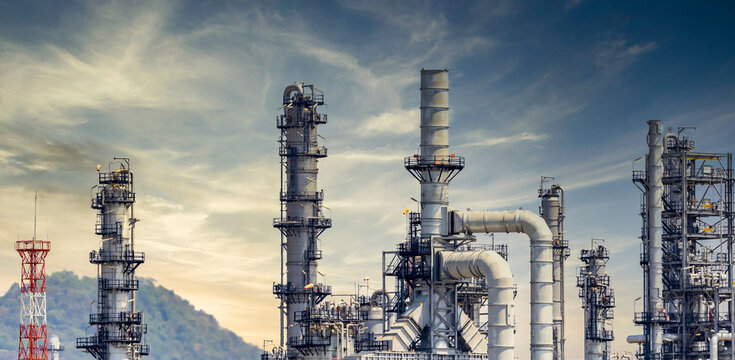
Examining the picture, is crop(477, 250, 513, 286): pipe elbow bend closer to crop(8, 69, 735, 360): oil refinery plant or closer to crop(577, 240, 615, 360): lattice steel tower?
crop(8, 69, 735, 360): oil refinery plant

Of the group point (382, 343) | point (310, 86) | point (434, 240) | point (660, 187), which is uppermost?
point (310, 86)

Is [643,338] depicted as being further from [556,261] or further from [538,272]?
[538,272]

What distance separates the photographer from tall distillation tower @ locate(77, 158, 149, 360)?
385 feet

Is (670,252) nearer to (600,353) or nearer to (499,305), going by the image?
(600,353)

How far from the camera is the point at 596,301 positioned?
135m

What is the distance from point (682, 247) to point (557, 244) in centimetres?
1709

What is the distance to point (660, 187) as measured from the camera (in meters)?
117

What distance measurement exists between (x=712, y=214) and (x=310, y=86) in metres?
40.7

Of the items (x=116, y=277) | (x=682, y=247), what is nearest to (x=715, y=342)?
(x=682, y=247)

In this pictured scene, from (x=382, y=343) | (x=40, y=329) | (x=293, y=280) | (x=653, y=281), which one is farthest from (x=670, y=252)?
(x=40, y=329)

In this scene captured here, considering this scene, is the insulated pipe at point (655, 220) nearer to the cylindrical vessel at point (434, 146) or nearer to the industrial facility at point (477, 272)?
the industrial facility at point (477, 272)

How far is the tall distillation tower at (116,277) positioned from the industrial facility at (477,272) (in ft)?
44.0

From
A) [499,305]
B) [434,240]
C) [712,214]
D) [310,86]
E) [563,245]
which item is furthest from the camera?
[563,245]

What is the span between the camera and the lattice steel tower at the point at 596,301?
135125 millimetres
